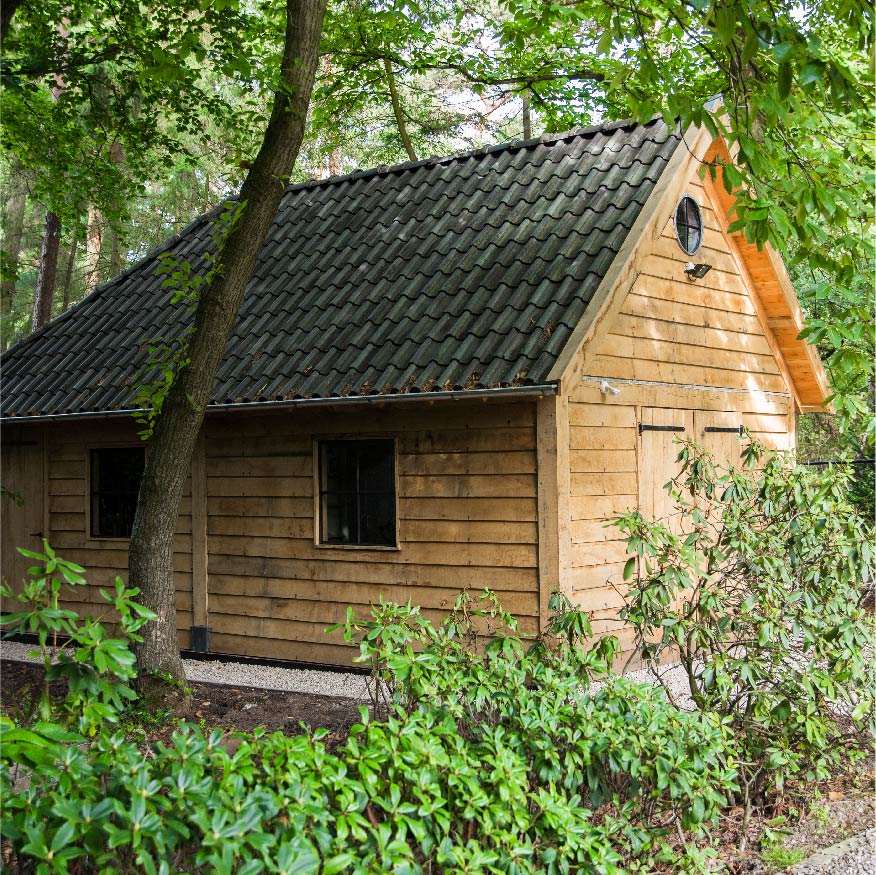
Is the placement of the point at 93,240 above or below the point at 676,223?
above

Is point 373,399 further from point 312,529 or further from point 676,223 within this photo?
point 676,223

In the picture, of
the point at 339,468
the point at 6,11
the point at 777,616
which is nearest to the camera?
the point at 777,616

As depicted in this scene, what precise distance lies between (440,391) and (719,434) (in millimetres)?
4067

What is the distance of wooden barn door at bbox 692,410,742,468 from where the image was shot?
10.6 meters

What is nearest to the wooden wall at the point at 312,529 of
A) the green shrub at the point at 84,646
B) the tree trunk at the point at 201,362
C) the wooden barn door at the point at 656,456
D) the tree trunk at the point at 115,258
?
the wooden barn door at the point at 656,456

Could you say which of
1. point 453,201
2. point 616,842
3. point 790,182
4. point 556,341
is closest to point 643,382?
point 556,341

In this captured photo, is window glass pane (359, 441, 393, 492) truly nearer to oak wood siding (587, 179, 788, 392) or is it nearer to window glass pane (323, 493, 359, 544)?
window glass pane (323, 493, 359, 544)

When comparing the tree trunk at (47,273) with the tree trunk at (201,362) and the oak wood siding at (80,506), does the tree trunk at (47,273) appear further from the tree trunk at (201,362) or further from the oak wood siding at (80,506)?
the tree trunk at (201,362)

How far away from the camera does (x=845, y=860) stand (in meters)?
4.98

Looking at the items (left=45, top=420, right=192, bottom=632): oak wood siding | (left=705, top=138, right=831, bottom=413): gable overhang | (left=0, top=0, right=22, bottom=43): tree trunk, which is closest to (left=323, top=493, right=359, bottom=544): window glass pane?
(left=45, top=420, right=192, bottom=632): oak wood siding

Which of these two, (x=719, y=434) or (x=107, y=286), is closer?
(x=719, y=434)

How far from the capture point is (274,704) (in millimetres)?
8141

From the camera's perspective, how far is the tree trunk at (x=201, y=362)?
7.54 meters

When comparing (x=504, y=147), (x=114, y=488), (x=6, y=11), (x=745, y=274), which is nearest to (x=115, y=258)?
(x=114, y=488)
